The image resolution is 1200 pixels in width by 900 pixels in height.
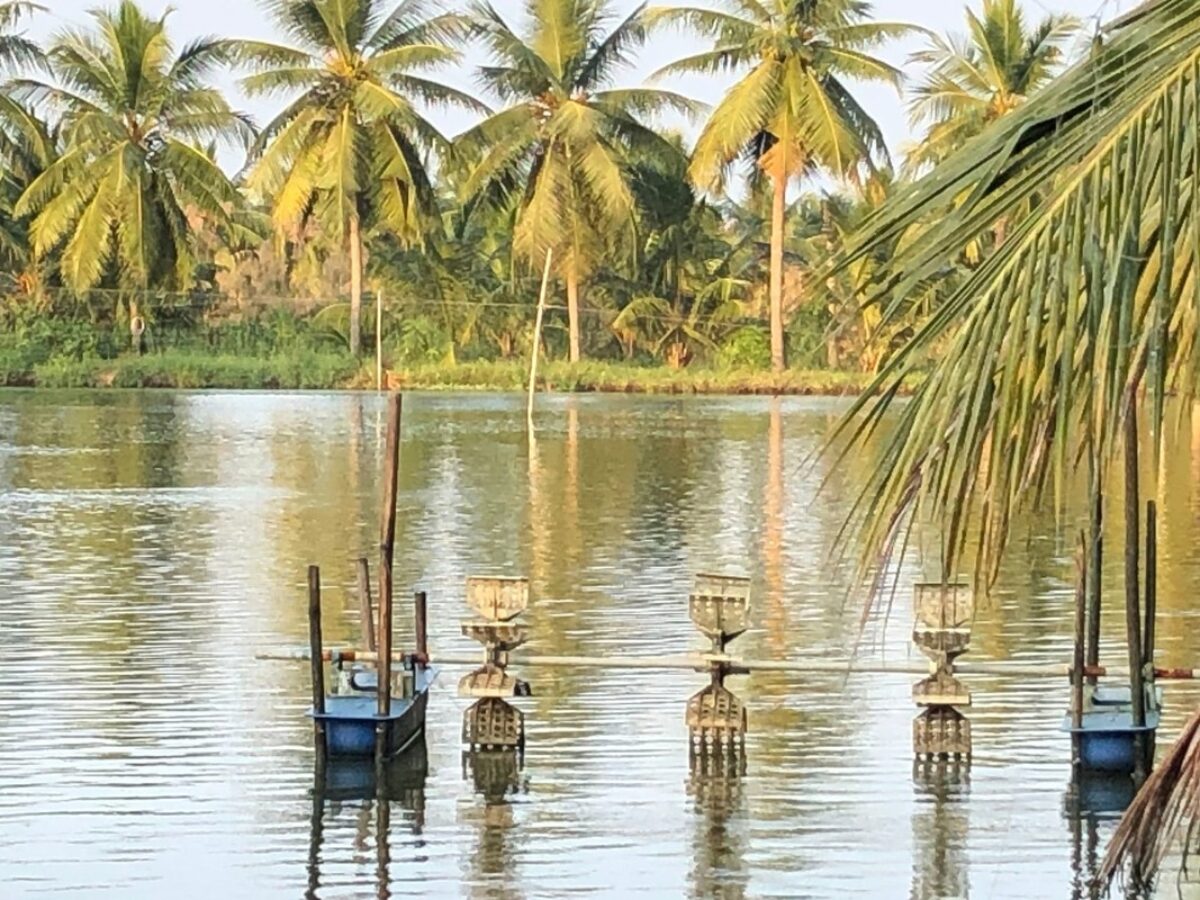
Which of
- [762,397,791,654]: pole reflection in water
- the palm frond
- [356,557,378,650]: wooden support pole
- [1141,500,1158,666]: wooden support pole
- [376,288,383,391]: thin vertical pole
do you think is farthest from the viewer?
[376,288,383,391]: thin vertical pole

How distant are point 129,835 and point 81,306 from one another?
3885 centimetres

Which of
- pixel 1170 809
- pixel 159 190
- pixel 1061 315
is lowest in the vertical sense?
pixel 1170 809

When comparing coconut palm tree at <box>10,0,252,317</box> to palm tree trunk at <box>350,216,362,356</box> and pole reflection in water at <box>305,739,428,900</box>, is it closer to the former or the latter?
palm tree trunk at <box>350,216,362,356</box>

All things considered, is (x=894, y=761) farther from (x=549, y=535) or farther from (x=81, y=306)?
(x=81, y=306)

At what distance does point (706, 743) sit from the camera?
10500mm

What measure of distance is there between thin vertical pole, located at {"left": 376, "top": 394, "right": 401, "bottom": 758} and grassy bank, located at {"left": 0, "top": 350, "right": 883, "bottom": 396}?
108 ft

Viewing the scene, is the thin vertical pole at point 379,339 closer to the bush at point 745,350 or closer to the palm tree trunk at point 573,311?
the palm tree trunk at point 573,311

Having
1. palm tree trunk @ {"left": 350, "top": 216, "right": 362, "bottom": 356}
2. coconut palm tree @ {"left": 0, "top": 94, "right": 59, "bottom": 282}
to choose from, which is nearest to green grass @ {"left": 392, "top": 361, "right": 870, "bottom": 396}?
palm tree trunk @ {"left": 350, "top": 216, "right": 362, "bottom": 356}

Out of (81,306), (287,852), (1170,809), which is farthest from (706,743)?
(81,306)

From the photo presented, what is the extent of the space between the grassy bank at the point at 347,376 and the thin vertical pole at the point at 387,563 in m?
33.0

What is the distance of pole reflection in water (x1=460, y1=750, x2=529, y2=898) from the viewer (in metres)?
8.41

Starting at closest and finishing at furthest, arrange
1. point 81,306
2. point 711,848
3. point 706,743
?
point 711,848
point 706,743
point 81,306

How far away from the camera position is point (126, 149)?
1647 inches

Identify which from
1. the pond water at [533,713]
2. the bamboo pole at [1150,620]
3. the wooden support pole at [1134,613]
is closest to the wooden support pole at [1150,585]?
the bamboo pole at [1150,620]
